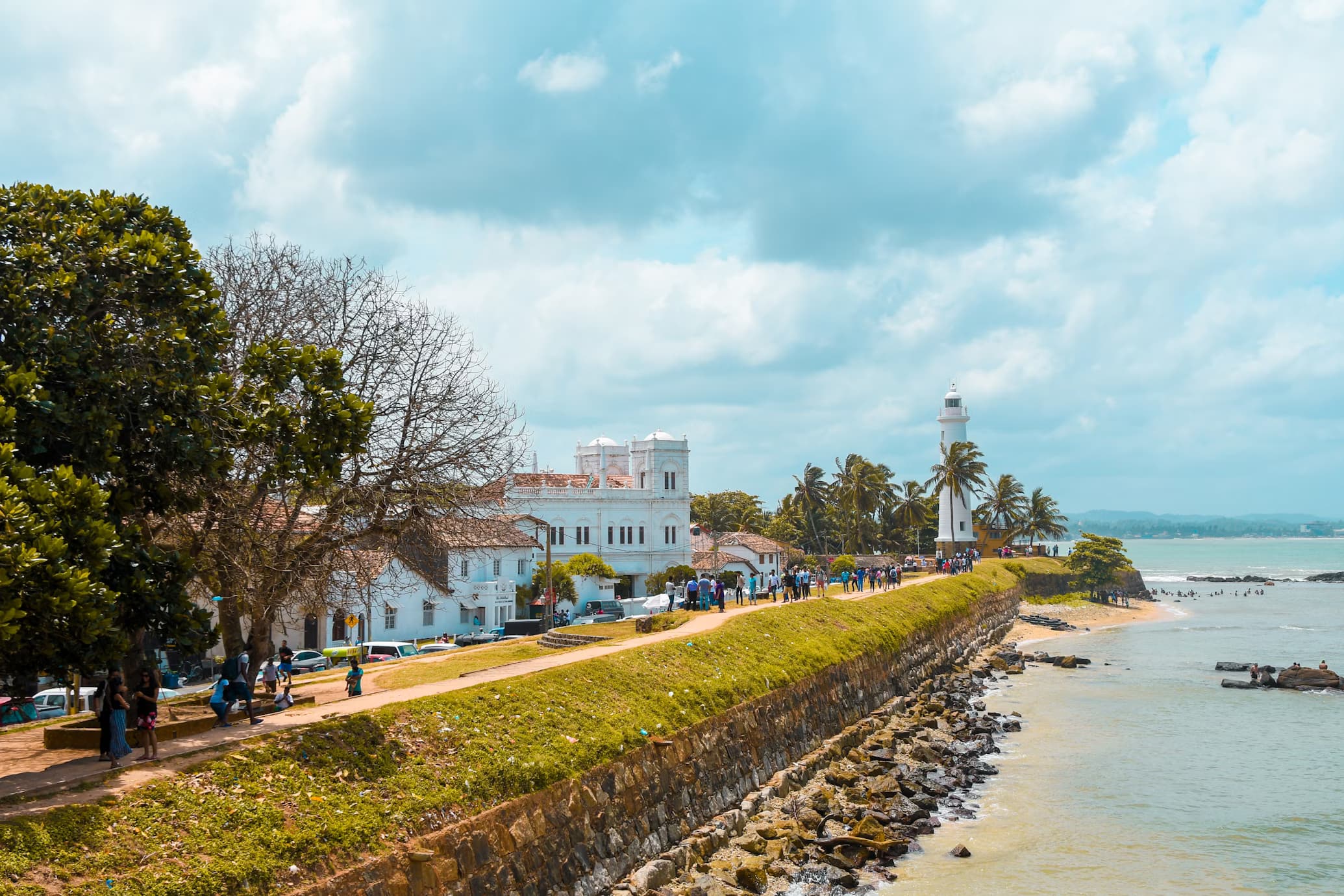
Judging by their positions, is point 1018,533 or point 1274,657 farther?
point 1018,533

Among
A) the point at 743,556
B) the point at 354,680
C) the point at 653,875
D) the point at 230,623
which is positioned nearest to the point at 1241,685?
the point at 653,875

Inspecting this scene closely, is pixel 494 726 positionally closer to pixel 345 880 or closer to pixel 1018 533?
pixel 345 880

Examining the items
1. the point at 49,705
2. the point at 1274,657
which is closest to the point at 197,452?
the point at 49,705

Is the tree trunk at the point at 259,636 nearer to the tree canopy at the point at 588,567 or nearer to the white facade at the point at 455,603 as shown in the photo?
the white facade at the point at 455,603

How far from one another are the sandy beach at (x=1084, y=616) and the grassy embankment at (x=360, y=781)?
155ft

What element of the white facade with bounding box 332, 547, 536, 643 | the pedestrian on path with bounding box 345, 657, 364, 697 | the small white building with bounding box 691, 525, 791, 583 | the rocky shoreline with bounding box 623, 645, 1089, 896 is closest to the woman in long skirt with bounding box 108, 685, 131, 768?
the pedestrian on path with bounding box 345, 657, 364, 697

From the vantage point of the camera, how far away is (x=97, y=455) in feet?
48.8

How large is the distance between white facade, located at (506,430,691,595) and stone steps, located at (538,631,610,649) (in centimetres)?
3679

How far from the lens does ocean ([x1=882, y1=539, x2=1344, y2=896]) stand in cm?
2062

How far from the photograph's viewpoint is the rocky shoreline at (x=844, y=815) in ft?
61.5

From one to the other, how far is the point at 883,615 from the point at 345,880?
32851 mm

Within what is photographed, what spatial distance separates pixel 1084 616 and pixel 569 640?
200 feet

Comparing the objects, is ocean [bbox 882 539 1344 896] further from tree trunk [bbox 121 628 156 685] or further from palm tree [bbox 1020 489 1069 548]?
palm tree [bbox 1020 489 1069 548]

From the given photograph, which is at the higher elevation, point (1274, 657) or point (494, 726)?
point (494, 726)
